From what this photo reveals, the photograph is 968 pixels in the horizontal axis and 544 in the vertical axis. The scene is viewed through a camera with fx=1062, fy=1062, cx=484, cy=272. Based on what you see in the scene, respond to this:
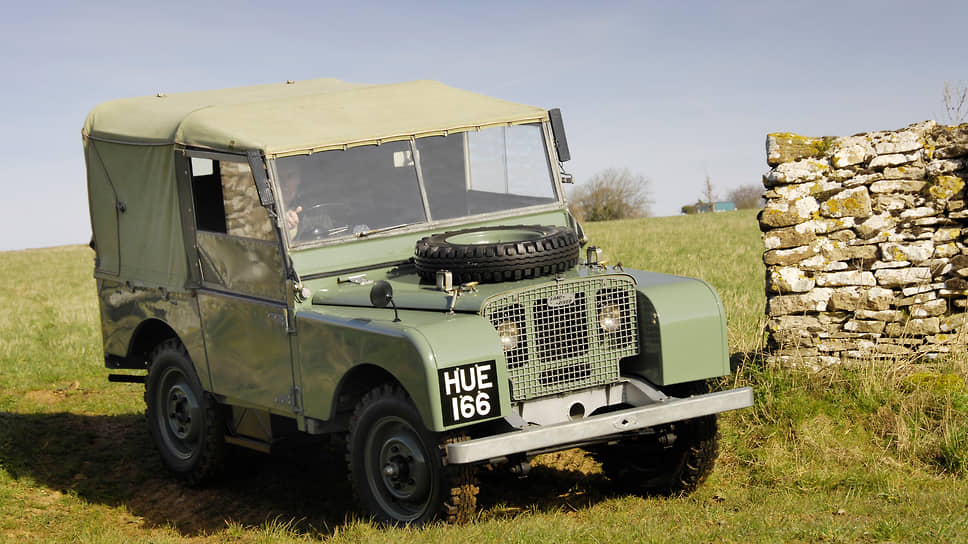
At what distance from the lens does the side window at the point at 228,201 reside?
7258mm

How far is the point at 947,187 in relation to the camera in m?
8.88

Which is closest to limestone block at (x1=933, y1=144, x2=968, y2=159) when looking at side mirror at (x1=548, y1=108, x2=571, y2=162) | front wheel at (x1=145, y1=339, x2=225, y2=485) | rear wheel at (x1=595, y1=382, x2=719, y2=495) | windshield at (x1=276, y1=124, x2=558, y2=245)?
side mirror at (x1=548, y1=108, x2=571, y2=162)

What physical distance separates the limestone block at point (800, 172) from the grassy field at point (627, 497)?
4.41ft

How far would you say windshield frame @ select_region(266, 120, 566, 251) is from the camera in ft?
22.7

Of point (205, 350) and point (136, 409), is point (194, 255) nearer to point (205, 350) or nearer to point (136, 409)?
point (205, 350)

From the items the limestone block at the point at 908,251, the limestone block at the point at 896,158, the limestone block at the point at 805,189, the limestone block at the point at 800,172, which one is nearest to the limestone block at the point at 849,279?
the limestone block at the point at 908,251

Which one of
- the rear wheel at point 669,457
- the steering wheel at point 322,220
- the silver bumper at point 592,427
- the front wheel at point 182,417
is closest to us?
the silver bumper at point 592,427

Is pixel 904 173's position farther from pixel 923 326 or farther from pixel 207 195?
pixel 207 195

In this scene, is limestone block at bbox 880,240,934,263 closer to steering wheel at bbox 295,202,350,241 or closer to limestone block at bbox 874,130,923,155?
limestone block at bbox 874,130,923,155

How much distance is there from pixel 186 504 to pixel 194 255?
196 centimetres

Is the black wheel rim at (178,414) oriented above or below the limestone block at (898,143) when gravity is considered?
below

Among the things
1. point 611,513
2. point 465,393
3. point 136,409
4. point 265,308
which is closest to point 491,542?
point 465,393

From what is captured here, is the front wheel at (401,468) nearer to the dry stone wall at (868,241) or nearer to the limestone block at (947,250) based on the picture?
the dry stone wall at (868,241)

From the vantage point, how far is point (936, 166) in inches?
351
